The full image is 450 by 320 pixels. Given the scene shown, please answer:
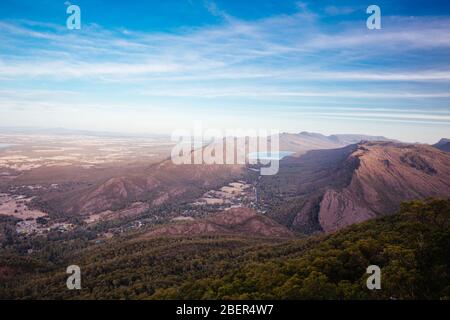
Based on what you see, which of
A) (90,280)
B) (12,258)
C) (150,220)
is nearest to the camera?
(90,280)

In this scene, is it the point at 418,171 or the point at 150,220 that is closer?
the point at 150,220

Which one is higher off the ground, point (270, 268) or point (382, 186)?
point (270, 268)

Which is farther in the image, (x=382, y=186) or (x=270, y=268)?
(x=382, y=186)

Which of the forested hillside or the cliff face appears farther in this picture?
the cliff face

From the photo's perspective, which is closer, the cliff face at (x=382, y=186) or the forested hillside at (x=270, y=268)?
the forested hillside at (x=270, y=268)
